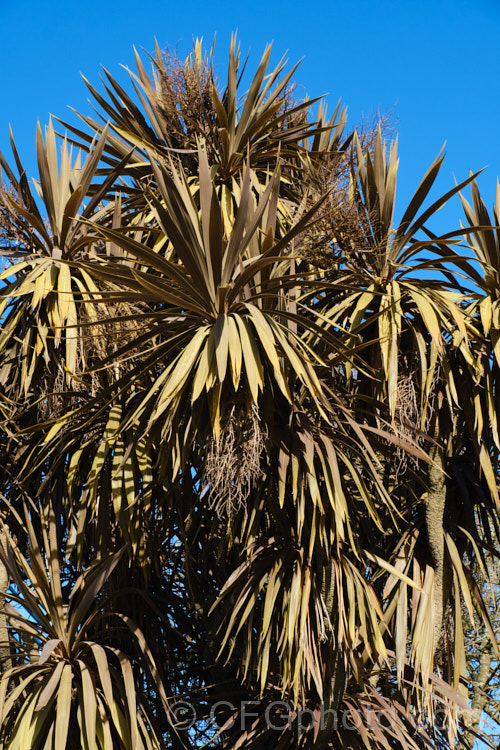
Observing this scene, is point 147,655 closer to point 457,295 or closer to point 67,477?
point 67,477

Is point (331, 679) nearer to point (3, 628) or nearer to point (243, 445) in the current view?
point (243, 445)

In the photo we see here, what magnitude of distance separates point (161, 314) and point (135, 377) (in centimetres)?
32

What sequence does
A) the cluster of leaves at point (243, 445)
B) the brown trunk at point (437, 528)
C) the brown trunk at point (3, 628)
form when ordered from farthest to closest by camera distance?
the brown trunk at point (437, 528) < the brown trunk at point (3, 628) < the cluster of leaves at point (243, 445)

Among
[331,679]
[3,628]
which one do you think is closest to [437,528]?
[331,679]

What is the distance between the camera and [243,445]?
3094 millimetres

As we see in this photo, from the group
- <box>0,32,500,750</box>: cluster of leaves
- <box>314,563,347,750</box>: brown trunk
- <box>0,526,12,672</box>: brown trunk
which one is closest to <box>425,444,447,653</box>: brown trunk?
<box>0,32,500,750</box>: cluster of leaves

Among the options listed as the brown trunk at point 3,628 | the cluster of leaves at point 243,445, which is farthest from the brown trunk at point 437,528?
the brown trunk at point 3,628

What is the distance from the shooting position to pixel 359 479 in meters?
3.31

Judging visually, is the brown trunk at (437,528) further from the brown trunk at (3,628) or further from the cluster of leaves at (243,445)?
the brown trunk at (3,628)

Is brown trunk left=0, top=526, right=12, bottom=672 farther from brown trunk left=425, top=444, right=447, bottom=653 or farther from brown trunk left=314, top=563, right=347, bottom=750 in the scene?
brown trunk left=425, top=444, right=447, bottom=653

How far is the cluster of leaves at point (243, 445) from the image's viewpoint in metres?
3.14

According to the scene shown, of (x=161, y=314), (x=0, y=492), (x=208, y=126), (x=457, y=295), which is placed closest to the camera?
(x=161, y=314)

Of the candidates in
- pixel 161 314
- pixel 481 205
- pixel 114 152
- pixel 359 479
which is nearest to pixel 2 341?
pixel 161 314

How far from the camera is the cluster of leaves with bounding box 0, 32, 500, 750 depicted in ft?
10.3
